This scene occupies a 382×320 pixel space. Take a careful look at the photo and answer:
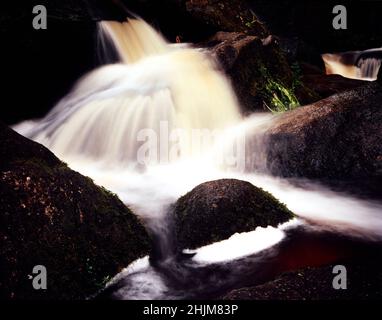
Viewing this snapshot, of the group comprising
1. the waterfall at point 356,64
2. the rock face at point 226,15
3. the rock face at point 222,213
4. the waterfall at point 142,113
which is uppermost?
the rock face at point 226,15

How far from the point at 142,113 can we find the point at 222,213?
3.73 m

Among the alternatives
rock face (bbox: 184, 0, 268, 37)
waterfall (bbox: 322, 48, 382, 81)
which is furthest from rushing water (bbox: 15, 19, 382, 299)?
waterfall (bbox: 322, 48, 382, 81)

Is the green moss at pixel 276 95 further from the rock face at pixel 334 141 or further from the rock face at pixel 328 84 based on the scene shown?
the rock face at pixel 328 84

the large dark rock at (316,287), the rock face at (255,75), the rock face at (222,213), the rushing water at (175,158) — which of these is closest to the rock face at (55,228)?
the rushing water at (175,158)

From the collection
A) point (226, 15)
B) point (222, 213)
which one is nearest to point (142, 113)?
point (222, 213)

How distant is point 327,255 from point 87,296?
2.31 metres

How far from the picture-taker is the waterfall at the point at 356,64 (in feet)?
50.8

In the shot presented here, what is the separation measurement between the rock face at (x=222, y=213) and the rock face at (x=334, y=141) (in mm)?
1873

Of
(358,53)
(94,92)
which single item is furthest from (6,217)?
(358,53)

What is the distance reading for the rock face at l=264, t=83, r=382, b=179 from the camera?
559cm

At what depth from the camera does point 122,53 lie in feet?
30.2

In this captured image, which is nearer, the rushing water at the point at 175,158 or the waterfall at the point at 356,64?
the rushing water at the point at 175,158

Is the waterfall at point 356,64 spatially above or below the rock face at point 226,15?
below
